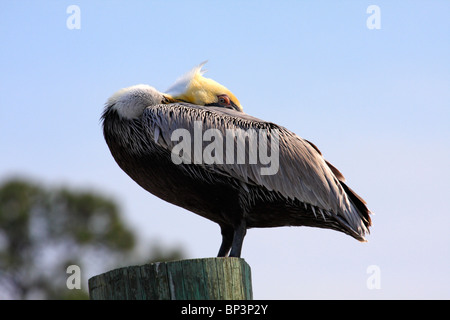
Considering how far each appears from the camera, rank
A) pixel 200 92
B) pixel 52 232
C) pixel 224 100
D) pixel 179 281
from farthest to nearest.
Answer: pixel 52 232, pixel 224 100, pixel 200 92, pixel 179 281

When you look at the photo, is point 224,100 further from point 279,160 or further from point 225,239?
point 225,239

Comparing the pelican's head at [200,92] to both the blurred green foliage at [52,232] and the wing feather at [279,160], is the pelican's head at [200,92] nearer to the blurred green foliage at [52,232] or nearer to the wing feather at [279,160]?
the wing feather at [279,160]

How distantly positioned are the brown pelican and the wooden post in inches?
66.0

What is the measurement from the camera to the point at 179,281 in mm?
4594

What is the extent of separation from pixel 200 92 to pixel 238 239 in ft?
5.66

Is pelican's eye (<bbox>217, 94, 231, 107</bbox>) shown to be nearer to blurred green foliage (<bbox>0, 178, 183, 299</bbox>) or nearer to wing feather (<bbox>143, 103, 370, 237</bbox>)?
wing feather (<bbox>143, 103, 370, 237</bbox>)

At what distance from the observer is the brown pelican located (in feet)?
21.1

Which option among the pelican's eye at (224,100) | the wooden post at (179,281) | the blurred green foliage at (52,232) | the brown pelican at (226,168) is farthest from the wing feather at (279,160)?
the blurred green foliage at (52,232)

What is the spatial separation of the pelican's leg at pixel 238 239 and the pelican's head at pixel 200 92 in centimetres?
150

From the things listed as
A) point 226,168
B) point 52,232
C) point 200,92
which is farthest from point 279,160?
point 52,232

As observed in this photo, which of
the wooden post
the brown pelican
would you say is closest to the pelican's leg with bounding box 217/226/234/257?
the brown pelican

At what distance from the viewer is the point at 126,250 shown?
78.2ft
